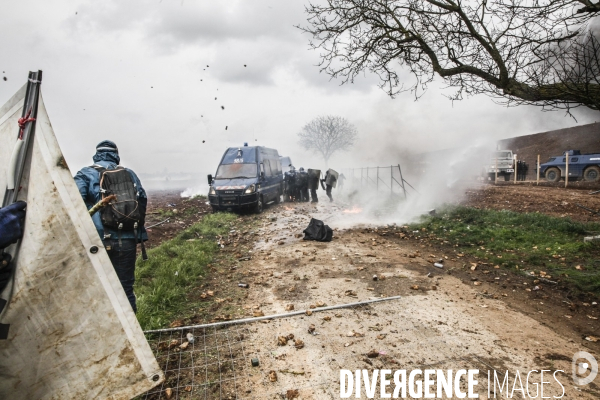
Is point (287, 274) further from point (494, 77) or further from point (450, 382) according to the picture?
point (494, 77)

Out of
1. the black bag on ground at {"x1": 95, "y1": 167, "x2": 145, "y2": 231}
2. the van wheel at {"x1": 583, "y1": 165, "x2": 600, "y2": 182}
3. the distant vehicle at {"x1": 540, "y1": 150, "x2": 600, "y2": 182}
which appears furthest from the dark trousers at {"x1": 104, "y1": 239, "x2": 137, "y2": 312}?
the van wheel at {"x1": 583, "y1": 165, "x2": 600, "y2": 182}

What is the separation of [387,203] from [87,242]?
14.2 m

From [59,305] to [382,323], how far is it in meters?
3.04

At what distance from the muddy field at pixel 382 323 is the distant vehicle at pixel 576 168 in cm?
1690

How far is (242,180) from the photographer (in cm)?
1206

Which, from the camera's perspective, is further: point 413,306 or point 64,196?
point 413,306

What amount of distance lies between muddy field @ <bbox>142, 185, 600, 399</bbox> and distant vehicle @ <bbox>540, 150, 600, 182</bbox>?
1690 cm

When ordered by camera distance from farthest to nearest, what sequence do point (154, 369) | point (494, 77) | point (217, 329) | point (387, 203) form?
point (387, 203) → point (494, 77) → point (217, 329) → point (154, 369)

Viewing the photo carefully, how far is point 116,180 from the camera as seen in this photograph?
10.6 ft

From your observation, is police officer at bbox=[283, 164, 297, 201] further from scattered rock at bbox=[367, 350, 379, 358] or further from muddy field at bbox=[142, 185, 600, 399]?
scattered rock at bbox=[367, 350, 379, 358]

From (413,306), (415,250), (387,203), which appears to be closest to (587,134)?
(387,203)

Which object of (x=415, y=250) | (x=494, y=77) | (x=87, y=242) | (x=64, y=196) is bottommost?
(x=415, y=250)

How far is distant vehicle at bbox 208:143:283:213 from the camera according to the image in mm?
11703

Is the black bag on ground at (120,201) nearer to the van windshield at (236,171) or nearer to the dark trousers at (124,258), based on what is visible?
the dark trousers at (124,258)
